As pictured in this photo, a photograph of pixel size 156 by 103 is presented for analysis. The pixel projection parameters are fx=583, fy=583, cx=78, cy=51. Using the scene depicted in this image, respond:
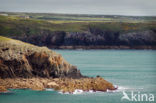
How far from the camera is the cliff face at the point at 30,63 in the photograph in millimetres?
55562

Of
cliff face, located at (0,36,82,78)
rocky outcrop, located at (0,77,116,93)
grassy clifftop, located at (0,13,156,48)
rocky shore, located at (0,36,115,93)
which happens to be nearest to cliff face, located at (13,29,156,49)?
grassy clifftop, located at (0,13,156,48)

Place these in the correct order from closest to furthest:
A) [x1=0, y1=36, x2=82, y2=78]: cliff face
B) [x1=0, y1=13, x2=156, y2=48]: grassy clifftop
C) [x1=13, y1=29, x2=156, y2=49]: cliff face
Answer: [x1=0, y1=36, x2=82, y2=78]: cliff face
[x1=0, y1=13, x2=156, y2=48]: grassy clifftop
[x1=13, y1=29, x2=156, y2=49]: cliff face

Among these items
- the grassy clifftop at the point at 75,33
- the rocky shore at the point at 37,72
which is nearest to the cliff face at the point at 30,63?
the rocky shore at the point at 37,72

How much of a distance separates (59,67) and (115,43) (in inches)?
3800

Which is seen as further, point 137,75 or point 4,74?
point 137,75

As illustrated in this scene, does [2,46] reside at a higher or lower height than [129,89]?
higher

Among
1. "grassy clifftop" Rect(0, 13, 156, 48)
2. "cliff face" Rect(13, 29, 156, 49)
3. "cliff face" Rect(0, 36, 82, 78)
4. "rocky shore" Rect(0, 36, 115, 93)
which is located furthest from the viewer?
"cliff face" Rect(13, 29, 156, 49)

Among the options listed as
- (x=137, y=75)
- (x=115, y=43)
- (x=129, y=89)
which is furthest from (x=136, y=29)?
(x=129, y=89)

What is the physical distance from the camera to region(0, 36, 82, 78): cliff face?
5556 centimetres

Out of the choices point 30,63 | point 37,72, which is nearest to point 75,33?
point 30,63

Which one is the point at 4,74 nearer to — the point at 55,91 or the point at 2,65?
the point at 2,65

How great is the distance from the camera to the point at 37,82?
53250 mm

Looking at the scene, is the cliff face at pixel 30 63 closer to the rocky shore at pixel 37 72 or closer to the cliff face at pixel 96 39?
the rocky shore at pixel 37 72

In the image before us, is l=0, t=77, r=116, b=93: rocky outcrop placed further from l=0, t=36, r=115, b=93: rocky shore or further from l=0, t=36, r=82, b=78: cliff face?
l=0, t=36, r=82, b=78: cliff face
